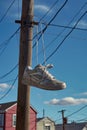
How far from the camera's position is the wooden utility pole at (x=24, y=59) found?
7812 mm

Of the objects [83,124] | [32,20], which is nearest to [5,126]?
[83,124]

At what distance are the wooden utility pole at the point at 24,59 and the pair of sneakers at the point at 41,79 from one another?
21.0 inches

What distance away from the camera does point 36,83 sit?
7.08m

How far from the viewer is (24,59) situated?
26.8ft

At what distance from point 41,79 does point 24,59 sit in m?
1.31

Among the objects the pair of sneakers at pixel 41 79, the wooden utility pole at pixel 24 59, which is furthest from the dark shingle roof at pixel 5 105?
the pair of sneakers at pixel 41 79

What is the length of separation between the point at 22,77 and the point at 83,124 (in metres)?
57.8

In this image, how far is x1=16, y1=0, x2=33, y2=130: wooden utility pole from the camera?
7812mm

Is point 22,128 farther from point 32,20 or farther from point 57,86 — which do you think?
point 32,20

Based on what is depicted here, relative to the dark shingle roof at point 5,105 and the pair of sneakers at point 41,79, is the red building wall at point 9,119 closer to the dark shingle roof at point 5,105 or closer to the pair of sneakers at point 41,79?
the dark shingle roof at point 5,105

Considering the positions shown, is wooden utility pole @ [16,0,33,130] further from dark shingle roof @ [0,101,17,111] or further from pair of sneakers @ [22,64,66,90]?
dark shingle roof @ [0,101,17,111]

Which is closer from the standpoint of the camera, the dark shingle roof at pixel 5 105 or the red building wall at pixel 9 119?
the red building wall at pixel 9 119

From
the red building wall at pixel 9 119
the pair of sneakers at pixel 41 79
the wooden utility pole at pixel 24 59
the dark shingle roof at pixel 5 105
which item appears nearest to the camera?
the pair of sneakers at pixel 41 79

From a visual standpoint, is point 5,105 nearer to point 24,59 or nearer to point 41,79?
point 24,59
